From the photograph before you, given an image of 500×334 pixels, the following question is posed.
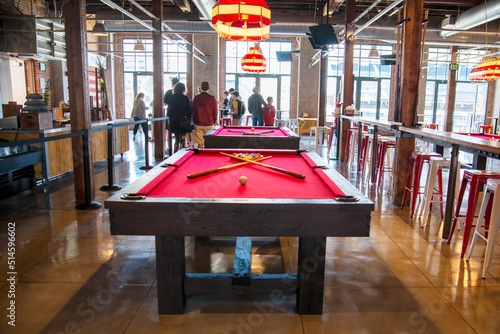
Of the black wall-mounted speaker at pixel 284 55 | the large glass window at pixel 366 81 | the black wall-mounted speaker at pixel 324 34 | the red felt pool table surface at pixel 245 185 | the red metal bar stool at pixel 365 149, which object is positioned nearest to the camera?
the red felt pool table surface at pixel 245 185

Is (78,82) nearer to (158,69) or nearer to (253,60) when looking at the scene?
(158,69)

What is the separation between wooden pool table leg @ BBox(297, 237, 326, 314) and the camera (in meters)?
2.23

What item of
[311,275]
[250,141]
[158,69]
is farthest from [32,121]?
[311,275]

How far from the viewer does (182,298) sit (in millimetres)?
2273

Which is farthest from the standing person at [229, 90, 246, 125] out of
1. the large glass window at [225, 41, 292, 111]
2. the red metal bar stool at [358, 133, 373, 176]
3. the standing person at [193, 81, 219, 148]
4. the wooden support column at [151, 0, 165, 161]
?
the large glass window at [225, 41, 292, 111]

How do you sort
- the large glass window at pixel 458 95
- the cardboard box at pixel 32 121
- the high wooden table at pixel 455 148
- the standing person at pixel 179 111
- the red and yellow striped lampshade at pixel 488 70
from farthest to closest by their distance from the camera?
1. the large glass window at pixel 458 95
2. the standing person at pixel 179 111
3. the red and yellow striped lampshade at pixel 488 70
4. the cardboard box at pixel 32 121
5. the high wooden table at pixel 455 148

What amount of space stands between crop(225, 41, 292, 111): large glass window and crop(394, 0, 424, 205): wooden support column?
1095 centimetres

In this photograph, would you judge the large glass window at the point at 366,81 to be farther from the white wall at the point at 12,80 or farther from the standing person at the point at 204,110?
the white wall at the point at 12,80

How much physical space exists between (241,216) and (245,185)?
19.0 inches

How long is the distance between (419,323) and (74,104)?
14.2 ft

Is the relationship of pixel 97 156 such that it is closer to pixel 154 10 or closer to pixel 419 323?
pixel 154 10

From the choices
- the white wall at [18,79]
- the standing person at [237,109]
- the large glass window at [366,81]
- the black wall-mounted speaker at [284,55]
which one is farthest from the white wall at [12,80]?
the large glass window at [366,81]

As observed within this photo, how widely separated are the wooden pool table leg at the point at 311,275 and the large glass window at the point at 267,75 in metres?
13.7

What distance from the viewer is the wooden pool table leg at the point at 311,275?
223 cm
